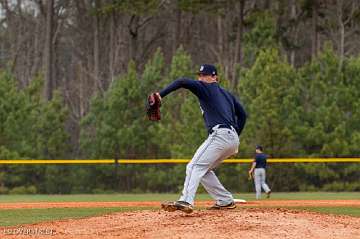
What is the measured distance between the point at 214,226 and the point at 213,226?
0.04 feet

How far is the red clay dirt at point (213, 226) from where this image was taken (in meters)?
9.08

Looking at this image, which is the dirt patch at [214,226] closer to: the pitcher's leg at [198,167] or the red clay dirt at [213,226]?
the red clay dirt at [213,226]

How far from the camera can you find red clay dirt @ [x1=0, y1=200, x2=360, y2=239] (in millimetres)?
9078

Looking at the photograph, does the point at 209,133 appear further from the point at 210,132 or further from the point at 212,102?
the point at 212,102

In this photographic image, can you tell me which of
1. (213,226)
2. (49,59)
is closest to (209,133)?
(213,226)

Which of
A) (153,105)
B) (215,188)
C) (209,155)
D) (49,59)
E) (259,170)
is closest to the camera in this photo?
(153,105)

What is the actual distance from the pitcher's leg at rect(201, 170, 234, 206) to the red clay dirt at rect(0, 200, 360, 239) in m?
0.37

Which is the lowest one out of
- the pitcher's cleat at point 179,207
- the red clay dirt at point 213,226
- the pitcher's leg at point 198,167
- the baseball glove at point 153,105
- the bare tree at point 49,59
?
the red clay dirt at point 213,226

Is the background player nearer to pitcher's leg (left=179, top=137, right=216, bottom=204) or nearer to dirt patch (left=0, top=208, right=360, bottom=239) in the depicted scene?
dirt patch (left=0, top=208, right=360, bottom=239)

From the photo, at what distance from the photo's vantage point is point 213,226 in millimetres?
9367

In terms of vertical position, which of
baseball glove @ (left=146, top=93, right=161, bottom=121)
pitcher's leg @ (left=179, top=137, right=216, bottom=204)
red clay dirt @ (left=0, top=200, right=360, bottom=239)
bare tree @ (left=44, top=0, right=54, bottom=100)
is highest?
bare tree @ (left=44, top=0, right=54, bottom=100)

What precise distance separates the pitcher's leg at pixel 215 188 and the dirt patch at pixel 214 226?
0.38 m

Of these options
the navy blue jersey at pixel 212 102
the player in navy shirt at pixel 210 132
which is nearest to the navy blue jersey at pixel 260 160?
the player in navy shirt at pixel 210 132

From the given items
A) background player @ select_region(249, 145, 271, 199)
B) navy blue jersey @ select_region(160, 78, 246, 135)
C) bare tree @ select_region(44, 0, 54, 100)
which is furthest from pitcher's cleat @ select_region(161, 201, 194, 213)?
bare tree @ select_region(44, 0, 54, 100)
